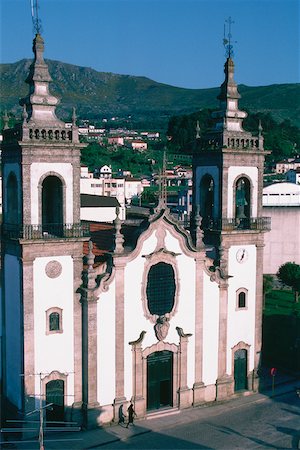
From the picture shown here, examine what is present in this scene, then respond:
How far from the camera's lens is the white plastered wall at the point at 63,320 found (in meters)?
25.1

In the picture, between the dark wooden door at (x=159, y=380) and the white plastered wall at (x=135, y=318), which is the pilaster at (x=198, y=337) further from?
the dark wooden door at (x=159, y=380)

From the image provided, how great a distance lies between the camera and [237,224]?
29.8 metres

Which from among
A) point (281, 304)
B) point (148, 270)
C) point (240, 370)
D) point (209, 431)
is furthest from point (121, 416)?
point (281, 304)

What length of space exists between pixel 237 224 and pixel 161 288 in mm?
5216

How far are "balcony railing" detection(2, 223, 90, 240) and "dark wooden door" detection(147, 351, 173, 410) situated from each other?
6810 millimetres

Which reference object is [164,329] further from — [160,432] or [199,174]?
[199,174]

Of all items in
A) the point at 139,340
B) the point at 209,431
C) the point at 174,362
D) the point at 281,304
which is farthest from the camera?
the point at 281,304

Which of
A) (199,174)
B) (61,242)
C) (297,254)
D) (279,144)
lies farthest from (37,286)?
(279,144)

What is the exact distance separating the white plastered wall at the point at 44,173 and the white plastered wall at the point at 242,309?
879 centimetres

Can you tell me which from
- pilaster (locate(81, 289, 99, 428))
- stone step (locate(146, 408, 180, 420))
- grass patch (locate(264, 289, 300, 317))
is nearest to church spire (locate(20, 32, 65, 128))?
pilaster (locate(81, 289, 99, 428))

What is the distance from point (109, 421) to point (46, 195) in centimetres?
1054

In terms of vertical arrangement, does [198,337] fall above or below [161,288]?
below

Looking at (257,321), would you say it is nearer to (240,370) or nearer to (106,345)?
(240,370)

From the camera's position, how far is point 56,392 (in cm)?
2570
